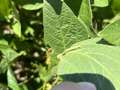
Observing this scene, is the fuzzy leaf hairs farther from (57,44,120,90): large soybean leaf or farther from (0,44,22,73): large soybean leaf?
(0,44,22,73): large soybean leaf

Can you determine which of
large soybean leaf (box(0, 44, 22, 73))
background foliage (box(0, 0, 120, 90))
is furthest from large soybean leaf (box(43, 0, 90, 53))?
large soybean leaf (box(0, 44, 22, 73))

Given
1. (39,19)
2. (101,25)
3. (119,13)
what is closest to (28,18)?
(39,19)

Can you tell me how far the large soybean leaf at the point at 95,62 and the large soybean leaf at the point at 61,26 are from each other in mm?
88

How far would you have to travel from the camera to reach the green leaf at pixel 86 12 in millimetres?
1083

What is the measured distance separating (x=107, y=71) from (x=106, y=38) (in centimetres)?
19

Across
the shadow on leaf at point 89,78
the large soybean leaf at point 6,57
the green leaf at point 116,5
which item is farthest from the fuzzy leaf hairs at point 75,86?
the large soybean leaf at point 6,57

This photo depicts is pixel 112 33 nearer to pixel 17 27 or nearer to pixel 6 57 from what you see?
pixel 6 57

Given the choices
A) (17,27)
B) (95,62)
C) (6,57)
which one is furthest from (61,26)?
(17,27)

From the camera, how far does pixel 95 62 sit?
0.87m

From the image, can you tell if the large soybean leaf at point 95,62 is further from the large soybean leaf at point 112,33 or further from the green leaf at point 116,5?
the green leaf at point 116,5

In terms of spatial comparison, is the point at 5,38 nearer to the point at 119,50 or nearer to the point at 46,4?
the point at 46,4

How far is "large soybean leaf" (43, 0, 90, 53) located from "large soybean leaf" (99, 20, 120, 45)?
4cm

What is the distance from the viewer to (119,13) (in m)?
1.25

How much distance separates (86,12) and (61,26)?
0.32 feet
